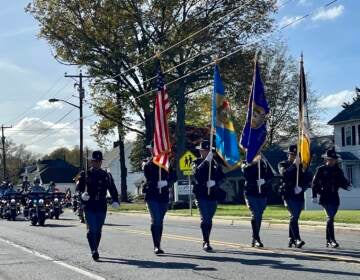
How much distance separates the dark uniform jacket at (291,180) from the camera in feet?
43.3

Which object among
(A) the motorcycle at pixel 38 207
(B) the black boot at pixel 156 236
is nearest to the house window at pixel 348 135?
(A) the motorcycle at pixel 38 207

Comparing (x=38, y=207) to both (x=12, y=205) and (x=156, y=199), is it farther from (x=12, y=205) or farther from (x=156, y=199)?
(x=156, y=199)

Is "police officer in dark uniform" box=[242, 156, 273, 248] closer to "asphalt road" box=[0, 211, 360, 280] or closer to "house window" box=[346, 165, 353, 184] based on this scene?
"asphalt road" box=[0, 211, 360, 280]

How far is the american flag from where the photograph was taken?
13100mm

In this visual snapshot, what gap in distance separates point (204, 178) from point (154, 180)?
0.98m

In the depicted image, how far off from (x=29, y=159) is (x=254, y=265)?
13315cm

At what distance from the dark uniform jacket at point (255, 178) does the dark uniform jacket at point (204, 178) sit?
0.56m

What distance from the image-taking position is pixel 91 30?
4488cm

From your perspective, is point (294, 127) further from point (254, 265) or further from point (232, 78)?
point (254, 265)

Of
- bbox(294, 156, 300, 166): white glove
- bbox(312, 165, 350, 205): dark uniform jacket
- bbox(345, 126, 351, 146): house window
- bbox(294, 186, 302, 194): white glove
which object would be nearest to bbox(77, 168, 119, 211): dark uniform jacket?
bbox(294, 186, 302, 194): white glove

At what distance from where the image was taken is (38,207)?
2620 centimetres

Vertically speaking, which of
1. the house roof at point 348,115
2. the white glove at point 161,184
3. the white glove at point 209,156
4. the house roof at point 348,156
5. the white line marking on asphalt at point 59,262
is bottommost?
the white line marking on asphalt at point 59,262

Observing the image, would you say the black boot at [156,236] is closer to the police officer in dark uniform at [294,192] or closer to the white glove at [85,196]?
the white glove at [85,196]

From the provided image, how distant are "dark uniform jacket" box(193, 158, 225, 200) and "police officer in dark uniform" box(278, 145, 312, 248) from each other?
1.32 m
